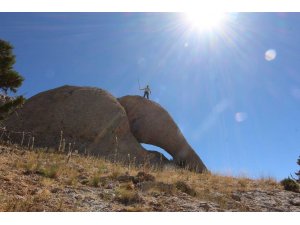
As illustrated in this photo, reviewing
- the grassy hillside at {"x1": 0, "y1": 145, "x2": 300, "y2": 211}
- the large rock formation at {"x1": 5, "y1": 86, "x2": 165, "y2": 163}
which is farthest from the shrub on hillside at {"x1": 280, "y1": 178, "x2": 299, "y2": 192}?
the large rock formation at {"x1": 5, "y1": 86, "x2": 165, "y2": 163}

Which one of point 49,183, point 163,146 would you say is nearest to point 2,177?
point 49,183

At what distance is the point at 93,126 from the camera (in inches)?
968

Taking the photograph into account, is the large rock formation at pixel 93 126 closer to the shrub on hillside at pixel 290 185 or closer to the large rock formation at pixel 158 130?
the large rock formation at pixel 158 130

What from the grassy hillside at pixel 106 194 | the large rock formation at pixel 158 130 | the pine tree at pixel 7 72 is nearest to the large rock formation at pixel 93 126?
the large rock formation at pixel 158 130

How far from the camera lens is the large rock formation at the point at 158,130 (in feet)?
98.4

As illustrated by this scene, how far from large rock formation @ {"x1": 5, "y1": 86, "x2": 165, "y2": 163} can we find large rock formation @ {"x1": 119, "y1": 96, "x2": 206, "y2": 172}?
3.06 m

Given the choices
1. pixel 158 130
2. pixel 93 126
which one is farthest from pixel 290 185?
pixel 158 130

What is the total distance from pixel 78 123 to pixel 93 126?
3.33ft

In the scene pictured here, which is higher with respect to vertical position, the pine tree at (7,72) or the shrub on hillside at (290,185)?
the pine tree at (7,72)

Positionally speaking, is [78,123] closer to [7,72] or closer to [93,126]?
[93,126]

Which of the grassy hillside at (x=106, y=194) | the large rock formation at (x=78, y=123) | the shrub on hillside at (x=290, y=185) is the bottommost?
the grassy hillside at (x=106, y=194)

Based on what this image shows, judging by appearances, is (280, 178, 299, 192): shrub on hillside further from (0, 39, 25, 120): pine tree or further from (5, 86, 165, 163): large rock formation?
(0, 39, 25, 120): pine tree

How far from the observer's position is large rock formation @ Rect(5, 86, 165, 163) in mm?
23734

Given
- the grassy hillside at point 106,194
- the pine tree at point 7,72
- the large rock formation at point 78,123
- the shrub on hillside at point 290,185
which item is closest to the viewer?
the grassy hillside at point 106,194
